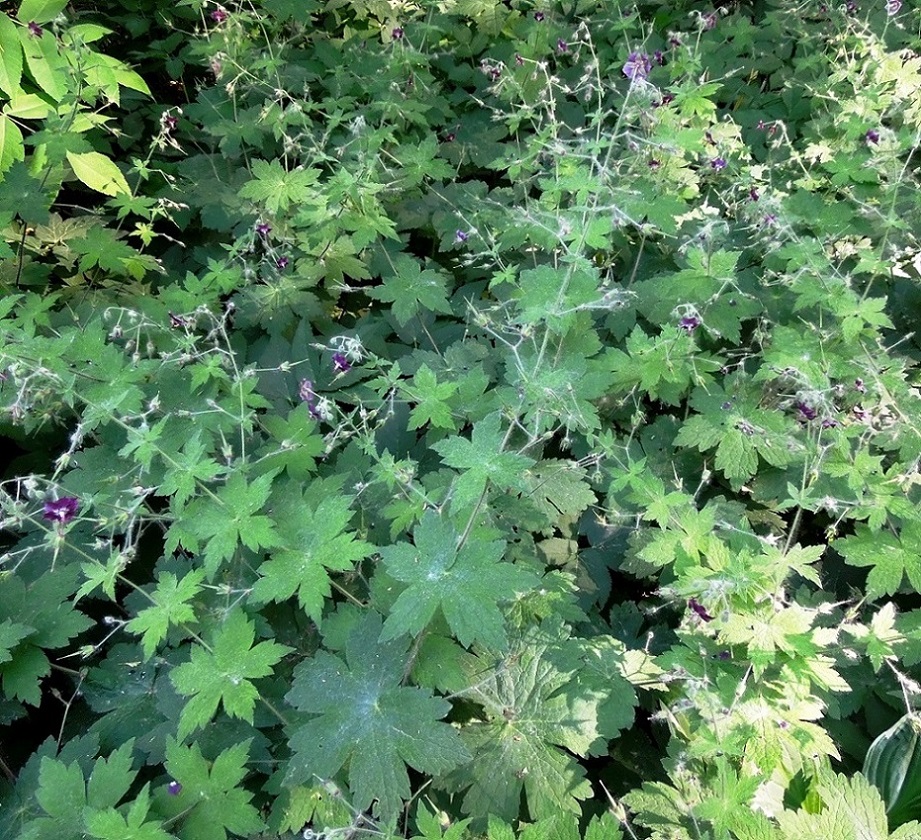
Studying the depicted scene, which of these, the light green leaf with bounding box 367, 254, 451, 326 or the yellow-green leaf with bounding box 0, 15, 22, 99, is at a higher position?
the yellow-green leaf with bounding box 0, 15, 22, 99

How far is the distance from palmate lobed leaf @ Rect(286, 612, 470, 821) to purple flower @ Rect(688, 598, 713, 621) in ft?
2.13

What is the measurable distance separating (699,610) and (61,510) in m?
1.51

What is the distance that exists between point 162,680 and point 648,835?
4.33 feet

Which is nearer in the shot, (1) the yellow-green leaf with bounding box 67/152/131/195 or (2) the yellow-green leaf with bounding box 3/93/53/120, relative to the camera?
(2) the yellow-green leaf with bounding box 3/93/53/120

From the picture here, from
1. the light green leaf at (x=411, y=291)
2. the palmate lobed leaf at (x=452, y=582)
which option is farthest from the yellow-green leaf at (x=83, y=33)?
the palmate lobed leaf at (x=452, y=582)

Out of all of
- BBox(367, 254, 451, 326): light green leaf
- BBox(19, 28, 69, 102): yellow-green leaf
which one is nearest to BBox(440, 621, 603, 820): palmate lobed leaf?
BBox(367, 254, 451, 326): light green leaf

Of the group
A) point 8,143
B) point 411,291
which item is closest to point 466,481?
point 411,291

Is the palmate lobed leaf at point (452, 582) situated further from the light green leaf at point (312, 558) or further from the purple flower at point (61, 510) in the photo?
the purple flower at point (61, 510)

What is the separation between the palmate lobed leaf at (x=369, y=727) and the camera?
137cm

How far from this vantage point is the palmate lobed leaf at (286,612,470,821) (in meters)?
1.37

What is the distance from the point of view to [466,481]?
1.44m

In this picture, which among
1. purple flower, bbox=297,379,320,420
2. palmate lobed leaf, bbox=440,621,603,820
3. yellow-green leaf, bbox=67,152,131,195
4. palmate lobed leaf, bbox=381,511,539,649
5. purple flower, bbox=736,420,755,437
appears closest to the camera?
palmate lobed leaf, bbox=381,511,539,649

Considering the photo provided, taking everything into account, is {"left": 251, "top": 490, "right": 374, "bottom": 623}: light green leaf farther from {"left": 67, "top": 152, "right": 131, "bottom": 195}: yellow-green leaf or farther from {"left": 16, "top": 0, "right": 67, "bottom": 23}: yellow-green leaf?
{"left": 16, "top": 0, "right": 67, "bottom": 23}: yellow-green leaf

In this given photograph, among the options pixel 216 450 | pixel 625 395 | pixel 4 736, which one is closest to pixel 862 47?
pixel 625 395
